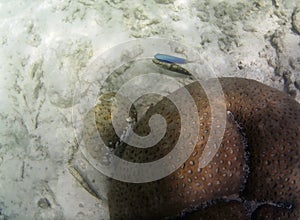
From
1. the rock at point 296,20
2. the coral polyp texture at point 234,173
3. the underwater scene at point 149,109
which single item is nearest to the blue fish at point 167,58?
the underwater scene at point 149,109

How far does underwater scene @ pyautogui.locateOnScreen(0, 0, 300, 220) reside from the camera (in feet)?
7.79

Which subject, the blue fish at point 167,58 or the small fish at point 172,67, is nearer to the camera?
the blue fish at point 167,58

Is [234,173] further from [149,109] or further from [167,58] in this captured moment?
[167,58]

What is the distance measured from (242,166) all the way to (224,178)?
0.21m

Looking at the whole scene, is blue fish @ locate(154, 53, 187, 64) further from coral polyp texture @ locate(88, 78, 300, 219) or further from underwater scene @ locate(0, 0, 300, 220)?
coral polyp texture @ locate(88, 78, 300, 219)

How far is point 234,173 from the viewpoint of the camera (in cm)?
238

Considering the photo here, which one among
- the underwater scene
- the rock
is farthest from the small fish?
the rock

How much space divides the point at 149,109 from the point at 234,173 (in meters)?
1.02

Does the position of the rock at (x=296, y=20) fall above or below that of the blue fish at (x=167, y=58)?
above

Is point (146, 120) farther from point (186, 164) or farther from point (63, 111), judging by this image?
point (63, 111)

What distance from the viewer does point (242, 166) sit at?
7.95ft

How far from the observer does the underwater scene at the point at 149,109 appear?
237cm

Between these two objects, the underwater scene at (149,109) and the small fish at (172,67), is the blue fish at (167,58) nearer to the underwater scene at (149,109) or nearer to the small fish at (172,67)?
the underwater scene at (149,109)

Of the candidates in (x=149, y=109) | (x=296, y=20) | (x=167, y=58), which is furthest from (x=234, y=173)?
(x=296, y=20)
